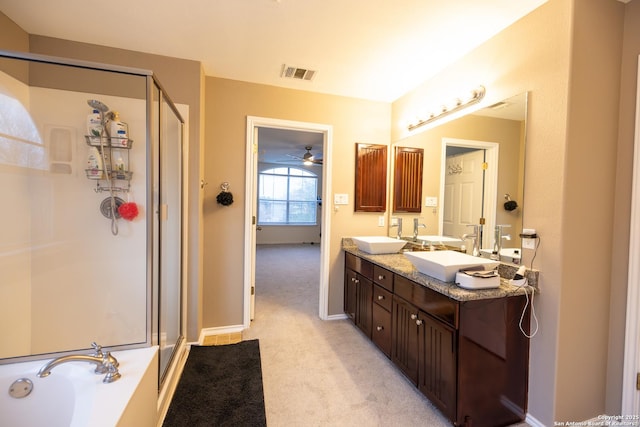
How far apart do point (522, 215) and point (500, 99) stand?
2.68 feet

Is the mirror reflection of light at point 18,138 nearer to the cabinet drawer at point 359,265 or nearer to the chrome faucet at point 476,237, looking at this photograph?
the cabinet drawer at point 359,265

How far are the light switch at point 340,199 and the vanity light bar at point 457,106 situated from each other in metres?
1.02

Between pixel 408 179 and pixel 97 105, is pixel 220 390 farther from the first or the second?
pixel 408 179

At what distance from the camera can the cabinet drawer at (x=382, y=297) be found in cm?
217

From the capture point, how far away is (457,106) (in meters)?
2.20

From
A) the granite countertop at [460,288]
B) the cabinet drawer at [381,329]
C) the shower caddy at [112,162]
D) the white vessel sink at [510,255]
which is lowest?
the cabinet drawer at [381,329]

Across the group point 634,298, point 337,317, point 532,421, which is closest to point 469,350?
point 532,421

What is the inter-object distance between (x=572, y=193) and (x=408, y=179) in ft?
4.96

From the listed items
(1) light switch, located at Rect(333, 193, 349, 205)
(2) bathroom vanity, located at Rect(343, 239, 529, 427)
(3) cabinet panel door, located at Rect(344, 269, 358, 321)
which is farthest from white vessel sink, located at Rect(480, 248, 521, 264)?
(1) light switch, located at Rect(333, 193, 349, 205)

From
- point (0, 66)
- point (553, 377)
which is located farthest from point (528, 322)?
point (0, 66)

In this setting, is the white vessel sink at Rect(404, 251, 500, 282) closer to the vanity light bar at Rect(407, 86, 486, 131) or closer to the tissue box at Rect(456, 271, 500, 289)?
the tissue box at Rect(456, 271, 500, 289)

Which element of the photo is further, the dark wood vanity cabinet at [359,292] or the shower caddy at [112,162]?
the dark wood vanity cabinet at [359,292]

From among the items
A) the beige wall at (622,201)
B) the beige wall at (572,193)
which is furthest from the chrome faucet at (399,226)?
the beige wall at (622,201)

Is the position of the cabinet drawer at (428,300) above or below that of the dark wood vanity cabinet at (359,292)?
above
